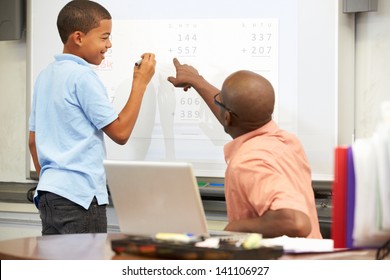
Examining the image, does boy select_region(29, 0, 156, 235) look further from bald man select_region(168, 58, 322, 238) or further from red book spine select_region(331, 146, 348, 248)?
red book spine select_region(331, 146, 348, 248)

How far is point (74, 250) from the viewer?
5.02 feet

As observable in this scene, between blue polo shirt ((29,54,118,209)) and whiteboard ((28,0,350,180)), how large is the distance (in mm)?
528

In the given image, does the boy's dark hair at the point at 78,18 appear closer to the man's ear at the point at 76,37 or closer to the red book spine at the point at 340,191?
the man's ear at the point at 76,37

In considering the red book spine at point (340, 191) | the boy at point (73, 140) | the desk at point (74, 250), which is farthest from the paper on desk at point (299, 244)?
the boy at point (73, 140)

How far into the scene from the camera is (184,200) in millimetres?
1408

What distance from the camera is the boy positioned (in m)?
2.23

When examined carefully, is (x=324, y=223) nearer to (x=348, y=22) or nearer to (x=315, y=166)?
(x=315, y=166)

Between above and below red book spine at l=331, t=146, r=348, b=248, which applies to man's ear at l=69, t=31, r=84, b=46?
above

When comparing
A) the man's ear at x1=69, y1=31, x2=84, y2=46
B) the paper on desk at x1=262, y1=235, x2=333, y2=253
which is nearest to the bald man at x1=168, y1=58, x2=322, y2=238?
the paper on desk at x1=262, y1=235, x2=333, y2=253

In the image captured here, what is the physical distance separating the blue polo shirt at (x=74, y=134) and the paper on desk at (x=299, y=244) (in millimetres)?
885

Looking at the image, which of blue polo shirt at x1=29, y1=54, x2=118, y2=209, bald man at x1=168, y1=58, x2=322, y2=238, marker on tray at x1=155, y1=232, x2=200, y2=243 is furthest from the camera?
blue polo shirt at x1=29, y1=54, x2=118, y2=209

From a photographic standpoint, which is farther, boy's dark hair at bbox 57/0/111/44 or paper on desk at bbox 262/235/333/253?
boy's dark hair at bbox 57/0/111/44

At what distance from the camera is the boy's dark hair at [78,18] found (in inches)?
93.8

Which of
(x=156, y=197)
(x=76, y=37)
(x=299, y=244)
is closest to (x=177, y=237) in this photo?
(x=156, y=197)
